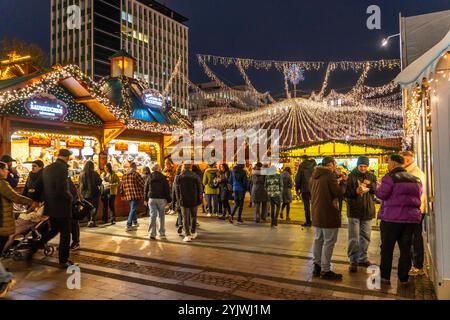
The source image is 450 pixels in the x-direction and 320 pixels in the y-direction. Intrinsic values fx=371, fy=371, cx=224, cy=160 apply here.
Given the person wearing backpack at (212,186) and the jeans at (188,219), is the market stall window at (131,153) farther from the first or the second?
the jeans at (188,219)

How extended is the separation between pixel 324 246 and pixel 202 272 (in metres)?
1.96

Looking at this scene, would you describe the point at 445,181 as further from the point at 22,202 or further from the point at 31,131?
the point at 31,131

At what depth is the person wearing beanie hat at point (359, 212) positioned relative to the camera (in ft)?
19.5

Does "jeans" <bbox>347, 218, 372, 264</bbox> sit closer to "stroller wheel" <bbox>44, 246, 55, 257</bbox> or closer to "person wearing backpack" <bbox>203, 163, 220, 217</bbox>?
"stroller wheel" <bbox>44, 246, 55, 257</bbox>

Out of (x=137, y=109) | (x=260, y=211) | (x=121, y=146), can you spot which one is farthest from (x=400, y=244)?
(x=137, y=109)

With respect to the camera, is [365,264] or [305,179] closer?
[365,264]

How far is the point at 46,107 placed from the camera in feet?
37.9

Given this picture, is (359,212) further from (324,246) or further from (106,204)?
(106,204)

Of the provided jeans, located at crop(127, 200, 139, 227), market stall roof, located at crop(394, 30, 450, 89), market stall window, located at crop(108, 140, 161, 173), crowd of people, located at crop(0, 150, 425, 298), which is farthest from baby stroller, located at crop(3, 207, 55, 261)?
market stall window, located at crop(108, 140, 161, 173)

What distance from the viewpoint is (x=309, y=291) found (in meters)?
5.01

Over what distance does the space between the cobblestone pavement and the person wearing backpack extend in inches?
126

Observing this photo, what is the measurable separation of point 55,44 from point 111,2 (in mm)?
14534

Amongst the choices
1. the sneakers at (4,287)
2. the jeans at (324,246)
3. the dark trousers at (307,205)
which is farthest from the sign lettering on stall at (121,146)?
the jeans at (324,246)

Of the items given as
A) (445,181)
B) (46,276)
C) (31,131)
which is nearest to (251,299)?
(445,181)
